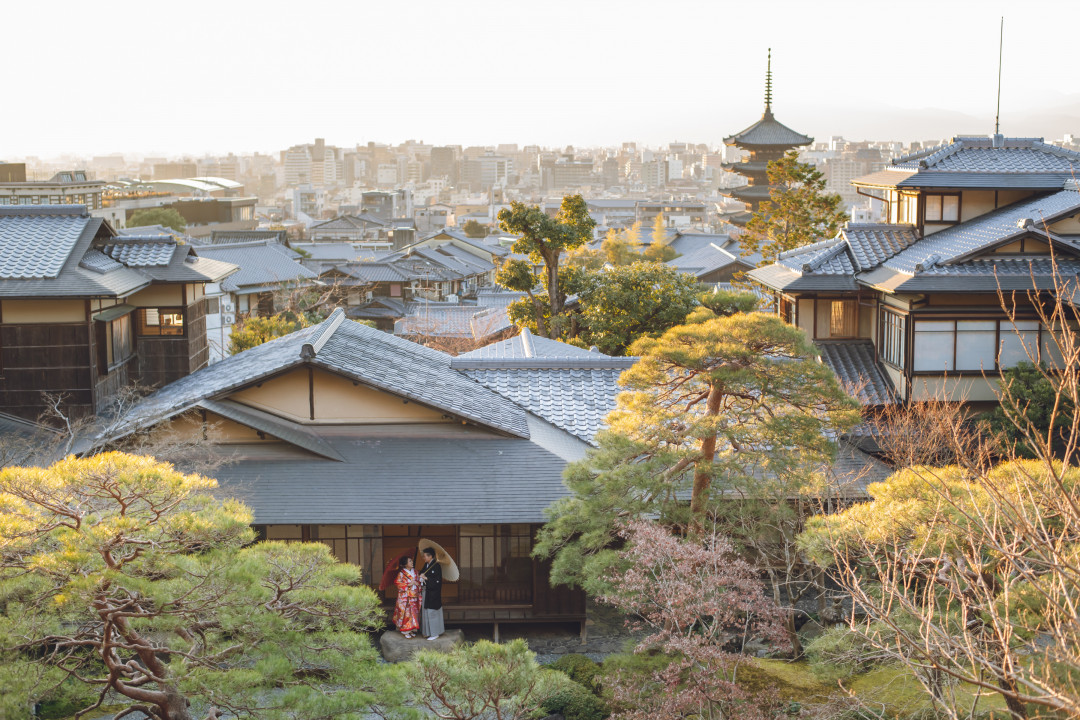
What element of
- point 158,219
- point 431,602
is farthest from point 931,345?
point 158,219

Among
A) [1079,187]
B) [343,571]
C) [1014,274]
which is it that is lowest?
[343,571]

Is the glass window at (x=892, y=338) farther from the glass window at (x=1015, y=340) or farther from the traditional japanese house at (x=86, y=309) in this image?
the traditional japanese house at (x=86, y=309)

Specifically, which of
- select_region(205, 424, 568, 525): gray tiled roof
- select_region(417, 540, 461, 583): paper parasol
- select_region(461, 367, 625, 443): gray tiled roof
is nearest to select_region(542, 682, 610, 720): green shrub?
select_region(205, 424, 568, 525): gray tiled roof

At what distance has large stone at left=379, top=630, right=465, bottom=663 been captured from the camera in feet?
37.3

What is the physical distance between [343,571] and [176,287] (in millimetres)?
10229

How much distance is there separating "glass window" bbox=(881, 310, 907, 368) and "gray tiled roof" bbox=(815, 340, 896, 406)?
34 centimetres

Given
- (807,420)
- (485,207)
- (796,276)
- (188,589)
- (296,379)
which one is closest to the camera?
(188,589)

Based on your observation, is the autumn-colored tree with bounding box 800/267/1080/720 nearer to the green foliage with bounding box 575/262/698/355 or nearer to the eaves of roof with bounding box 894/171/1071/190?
the eaves of roof with bounding box 894/171/1071/190

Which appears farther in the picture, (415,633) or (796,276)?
(796,276)

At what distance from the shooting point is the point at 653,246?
195ft

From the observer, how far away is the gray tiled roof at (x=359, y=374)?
1297cm

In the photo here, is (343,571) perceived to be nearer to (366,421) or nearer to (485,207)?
(366,421)

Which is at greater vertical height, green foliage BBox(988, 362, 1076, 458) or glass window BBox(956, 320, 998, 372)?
glass window BBox(956, 320, 998, 372)

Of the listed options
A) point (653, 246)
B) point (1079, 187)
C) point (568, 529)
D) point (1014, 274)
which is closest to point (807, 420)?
point (568, 529)
